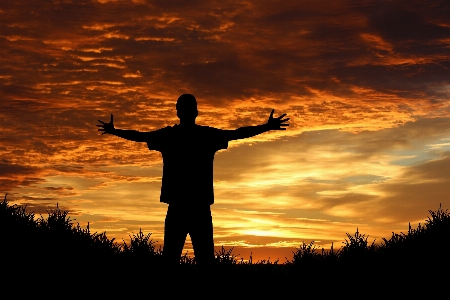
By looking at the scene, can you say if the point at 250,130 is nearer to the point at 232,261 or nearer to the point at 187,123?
the point at 187,123

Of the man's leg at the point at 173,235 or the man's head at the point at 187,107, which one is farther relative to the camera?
the man's leg at the point at 173,235

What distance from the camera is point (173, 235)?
393 inches

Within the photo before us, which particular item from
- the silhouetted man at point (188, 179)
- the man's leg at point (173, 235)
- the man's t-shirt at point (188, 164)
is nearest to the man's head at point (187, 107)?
the silhouetted man at point (188, 179)

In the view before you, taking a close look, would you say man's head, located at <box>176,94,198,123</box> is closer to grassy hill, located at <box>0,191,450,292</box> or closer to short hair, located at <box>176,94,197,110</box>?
short hair, located at <box>176,94,197,110</box>

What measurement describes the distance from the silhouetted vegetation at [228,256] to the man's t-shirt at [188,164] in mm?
2143

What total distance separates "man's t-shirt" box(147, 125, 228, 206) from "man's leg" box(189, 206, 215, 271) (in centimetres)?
20

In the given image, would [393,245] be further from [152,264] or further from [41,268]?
[41,268]

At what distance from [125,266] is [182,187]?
3.15m

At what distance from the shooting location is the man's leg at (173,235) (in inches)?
391

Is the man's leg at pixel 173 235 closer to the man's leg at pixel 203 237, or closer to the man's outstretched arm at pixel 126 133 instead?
the man's leg at pixel 203 237

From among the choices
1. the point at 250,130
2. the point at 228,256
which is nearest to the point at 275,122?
the point at 250,130

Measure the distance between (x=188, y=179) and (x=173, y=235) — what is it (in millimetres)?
886

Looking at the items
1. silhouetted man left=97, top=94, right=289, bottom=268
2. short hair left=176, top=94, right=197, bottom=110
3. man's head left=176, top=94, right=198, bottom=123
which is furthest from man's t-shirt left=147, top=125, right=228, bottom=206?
short hair left=176, top=94, right=197, bottom=110

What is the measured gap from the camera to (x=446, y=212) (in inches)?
508
